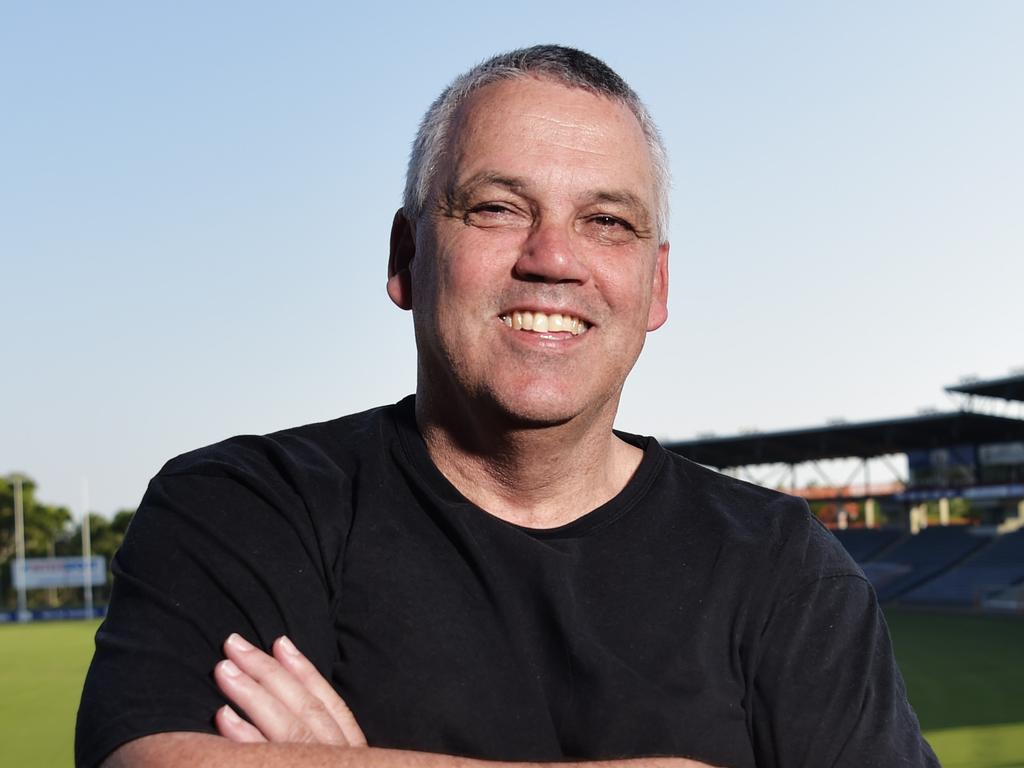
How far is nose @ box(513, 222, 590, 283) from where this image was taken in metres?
2.27

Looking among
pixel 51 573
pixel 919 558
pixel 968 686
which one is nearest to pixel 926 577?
pixel 919 558

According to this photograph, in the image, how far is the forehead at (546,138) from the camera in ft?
7.63

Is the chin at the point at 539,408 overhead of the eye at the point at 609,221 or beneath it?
beneath

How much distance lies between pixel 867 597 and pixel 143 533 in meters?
1.53

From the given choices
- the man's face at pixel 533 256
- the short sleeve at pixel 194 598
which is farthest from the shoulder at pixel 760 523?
the short sleeve at pixel 194 598

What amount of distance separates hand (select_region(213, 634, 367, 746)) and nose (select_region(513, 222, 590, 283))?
34.1 inches

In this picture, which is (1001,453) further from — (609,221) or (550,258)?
(550,258)

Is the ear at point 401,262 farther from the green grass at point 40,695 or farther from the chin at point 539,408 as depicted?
the green grass at point 40,695

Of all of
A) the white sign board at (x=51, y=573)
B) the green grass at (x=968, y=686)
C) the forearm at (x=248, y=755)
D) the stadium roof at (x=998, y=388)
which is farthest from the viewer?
the white sign board at (x=51, y=573)

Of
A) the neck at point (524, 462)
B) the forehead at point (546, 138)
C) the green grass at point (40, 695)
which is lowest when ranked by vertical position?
the green grass at point (40, 695)

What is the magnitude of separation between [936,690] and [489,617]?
1679 centimetres

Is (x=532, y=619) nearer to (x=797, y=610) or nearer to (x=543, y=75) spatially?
(x=797, y=610)

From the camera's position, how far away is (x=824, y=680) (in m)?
2.35

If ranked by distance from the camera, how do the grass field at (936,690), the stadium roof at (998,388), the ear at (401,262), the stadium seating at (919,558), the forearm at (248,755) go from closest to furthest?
1. the forearm at (248,755)
2. the ear at (401,262)
3. the grass field at (936,690)
4. the stadium roof at (998,388)
5. the stadium seating at (919,558)
